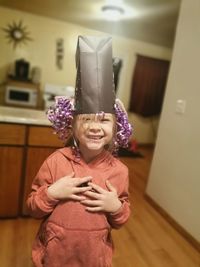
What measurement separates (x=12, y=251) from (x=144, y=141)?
408cm

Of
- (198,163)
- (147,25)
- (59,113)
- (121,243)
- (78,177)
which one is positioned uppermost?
(147,25)

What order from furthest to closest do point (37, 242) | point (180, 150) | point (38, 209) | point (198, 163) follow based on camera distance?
point (180, 150) → point (198, 163) → point (37, 242) → point (38, 209)

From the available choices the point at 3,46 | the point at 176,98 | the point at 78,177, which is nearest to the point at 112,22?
the point at 3,46

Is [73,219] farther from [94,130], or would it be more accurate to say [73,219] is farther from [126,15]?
[126,15]

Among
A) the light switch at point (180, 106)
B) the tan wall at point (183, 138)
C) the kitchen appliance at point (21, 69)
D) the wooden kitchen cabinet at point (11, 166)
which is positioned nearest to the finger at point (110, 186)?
the wooden kitchen cabinet at point (11, 166)

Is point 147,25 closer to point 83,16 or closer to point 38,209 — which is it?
point 83,16

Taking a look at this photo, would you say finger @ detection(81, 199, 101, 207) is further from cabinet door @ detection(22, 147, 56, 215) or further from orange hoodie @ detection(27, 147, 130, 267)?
cabinet door @ detection(22, 147, 56, 215)

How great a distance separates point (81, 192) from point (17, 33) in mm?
3911

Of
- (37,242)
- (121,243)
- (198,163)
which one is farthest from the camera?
(198,163)

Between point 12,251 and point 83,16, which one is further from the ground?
point 83,16

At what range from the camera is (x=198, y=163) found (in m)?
1.88

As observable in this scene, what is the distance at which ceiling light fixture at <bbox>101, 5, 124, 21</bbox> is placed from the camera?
324 cm

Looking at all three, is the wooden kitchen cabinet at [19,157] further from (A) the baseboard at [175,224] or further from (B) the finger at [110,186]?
(A) the baseboard at [175,224]

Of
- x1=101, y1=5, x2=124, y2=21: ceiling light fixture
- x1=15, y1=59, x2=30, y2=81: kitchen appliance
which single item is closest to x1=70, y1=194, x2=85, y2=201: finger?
x1=101, y1=5, x2=124, y2=21: ceiling light fixture
